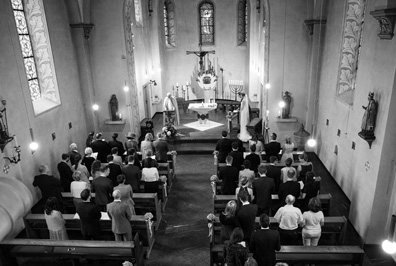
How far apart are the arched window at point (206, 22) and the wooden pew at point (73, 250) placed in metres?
15.7

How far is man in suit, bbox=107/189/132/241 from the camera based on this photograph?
257 inches

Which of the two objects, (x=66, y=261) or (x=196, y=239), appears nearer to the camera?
(x=66, y=261)

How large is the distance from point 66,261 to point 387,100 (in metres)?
7.64

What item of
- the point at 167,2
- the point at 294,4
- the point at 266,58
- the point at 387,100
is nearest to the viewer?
the point at 387,100

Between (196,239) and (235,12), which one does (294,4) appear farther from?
(196,239)

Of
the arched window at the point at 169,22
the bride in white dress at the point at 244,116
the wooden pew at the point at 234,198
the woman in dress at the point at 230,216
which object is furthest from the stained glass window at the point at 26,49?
the arched window at the point at 169,22

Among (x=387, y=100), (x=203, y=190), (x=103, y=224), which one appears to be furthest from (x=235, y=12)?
(x=103, y=224)

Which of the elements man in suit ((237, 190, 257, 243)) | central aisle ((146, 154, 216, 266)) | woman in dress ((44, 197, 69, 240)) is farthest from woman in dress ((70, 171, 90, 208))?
man in suit ((237, 190, 257, 243))

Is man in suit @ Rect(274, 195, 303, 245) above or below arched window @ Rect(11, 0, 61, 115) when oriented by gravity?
below

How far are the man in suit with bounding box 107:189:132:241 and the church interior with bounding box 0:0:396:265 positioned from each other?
252 centimetres

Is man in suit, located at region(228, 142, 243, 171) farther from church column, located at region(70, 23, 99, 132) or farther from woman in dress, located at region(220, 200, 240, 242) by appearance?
church column, located at region(70, 23, 99, 132)

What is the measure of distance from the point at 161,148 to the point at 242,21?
1205cm

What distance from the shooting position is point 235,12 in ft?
63.9

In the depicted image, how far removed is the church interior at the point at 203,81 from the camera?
7.37 m
